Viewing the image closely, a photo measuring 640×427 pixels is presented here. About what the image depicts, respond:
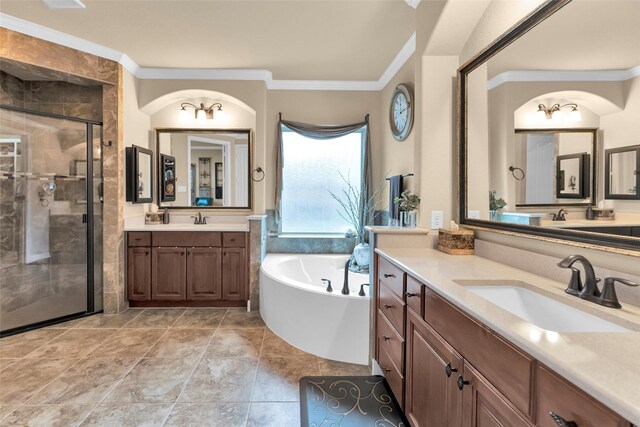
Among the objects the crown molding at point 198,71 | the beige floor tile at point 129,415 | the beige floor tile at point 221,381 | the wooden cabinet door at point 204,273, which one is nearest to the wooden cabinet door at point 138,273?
the wooden cabinet door at point 204,273

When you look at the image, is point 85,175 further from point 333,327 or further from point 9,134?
point 333,327

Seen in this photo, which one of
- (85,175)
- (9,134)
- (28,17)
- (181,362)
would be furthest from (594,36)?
(9,134)

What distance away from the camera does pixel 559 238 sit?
4.29 feet

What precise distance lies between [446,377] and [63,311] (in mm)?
3673

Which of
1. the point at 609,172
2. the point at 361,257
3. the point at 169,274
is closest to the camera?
the point at 609,172

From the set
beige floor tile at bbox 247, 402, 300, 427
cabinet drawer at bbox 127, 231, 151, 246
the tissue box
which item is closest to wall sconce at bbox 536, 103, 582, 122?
the tissue box

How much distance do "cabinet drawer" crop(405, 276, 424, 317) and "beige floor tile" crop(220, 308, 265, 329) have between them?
1.94 m

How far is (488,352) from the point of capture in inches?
37.0

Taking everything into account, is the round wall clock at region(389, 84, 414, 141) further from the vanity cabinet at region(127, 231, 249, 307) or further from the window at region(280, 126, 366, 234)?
the vanity cabinet at region(127, 231, 249, 307)

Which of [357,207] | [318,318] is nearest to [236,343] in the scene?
[318,318]

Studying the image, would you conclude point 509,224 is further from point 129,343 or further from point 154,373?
point 129,343

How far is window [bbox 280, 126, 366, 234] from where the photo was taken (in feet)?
12.9

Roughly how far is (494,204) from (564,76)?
687mm

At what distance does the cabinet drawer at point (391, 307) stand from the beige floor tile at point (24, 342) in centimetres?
282
